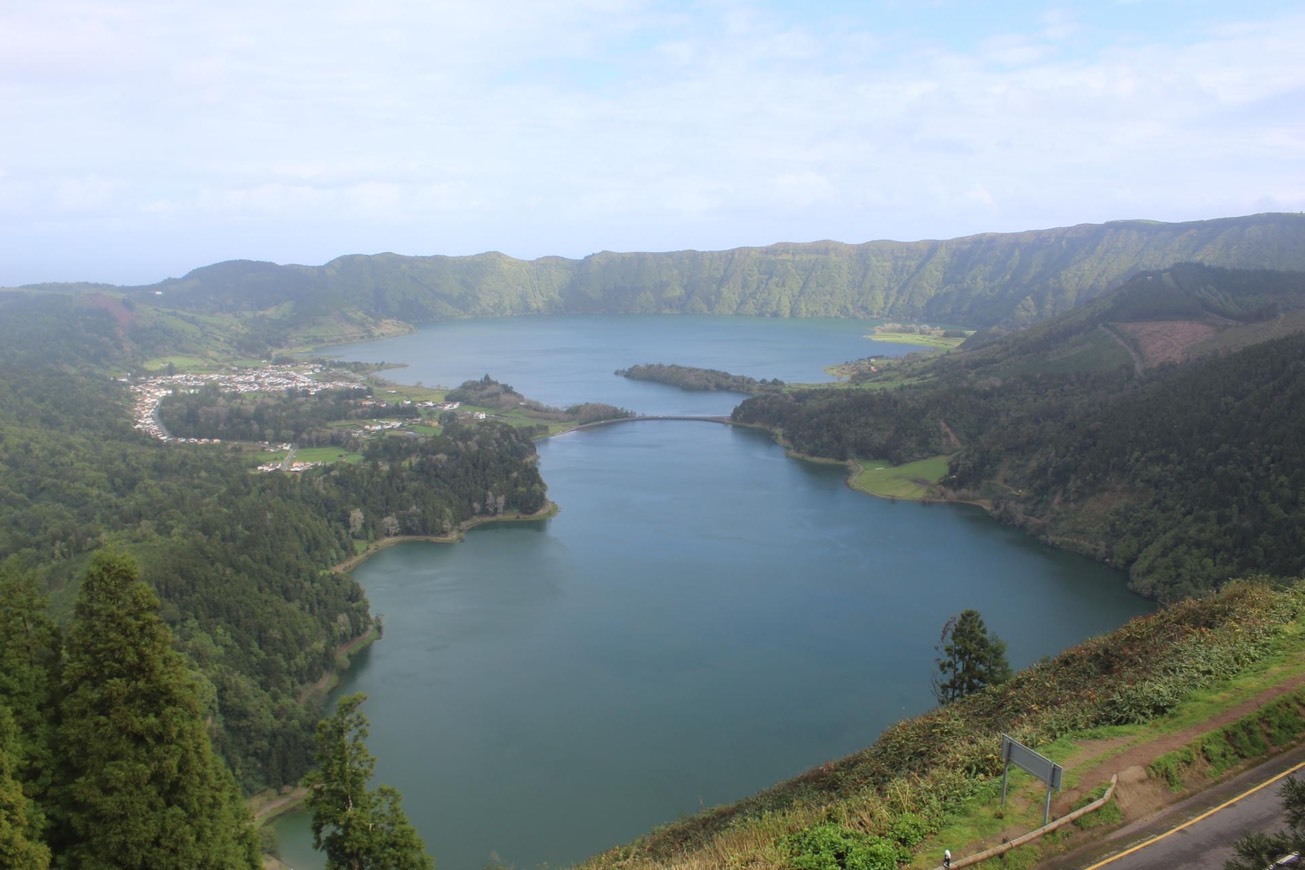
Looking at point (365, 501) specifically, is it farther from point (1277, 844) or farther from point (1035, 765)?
point (1277, 844)

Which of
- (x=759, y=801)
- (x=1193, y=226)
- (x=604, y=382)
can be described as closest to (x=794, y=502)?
(x=759, y=801)

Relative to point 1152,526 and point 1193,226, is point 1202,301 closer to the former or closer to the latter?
point 1152,526

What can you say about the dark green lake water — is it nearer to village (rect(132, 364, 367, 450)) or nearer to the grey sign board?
the grey sign board

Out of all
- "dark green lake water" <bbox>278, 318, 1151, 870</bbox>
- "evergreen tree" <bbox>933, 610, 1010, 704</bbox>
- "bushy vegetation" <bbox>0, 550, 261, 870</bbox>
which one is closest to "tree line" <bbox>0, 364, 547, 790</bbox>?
"dark green lake water" <bbox>278, 318, 1151, 870</bbox>

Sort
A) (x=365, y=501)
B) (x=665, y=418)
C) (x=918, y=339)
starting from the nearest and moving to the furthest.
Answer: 1. (x=365, y=501)
2. (x=665, y=418)
3. (x=918, y=339)

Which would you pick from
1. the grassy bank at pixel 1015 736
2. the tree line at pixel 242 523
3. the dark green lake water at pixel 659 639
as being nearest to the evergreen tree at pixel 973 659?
the dark green lake water at pixel 659 639

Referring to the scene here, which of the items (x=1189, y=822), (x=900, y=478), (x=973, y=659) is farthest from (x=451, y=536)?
(x=1189, y=822)
